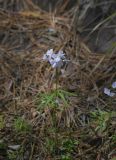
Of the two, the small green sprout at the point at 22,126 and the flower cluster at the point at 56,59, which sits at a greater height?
the flower cluster at the point at 56,59

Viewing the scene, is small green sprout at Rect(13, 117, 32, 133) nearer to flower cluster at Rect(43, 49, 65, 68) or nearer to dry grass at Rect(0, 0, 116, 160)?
dry grass at Rect(0, 0, 116, 160)

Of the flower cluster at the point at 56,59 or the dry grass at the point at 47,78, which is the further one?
the dry grass at the point at 47,78

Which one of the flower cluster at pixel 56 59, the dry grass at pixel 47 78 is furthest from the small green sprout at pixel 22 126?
the flower cluster at pixel 56 59

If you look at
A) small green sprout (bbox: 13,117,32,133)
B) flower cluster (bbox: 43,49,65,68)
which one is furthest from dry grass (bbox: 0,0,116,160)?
flower cluster (bbox: 43,49,65,68)

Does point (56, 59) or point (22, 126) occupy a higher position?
point (56, 59)

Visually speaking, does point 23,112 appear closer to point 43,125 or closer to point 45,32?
point 43,125

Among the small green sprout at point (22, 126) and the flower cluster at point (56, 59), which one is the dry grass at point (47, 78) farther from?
the flower cluster at point (56, 59)

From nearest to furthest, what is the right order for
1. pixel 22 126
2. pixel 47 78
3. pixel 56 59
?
1. pixel 56 59
2. pixel 22 126
3. pixel 47 78

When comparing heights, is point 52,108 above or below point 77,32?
below

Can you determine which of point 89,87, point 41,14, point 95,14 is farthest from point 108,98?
point 41,14
